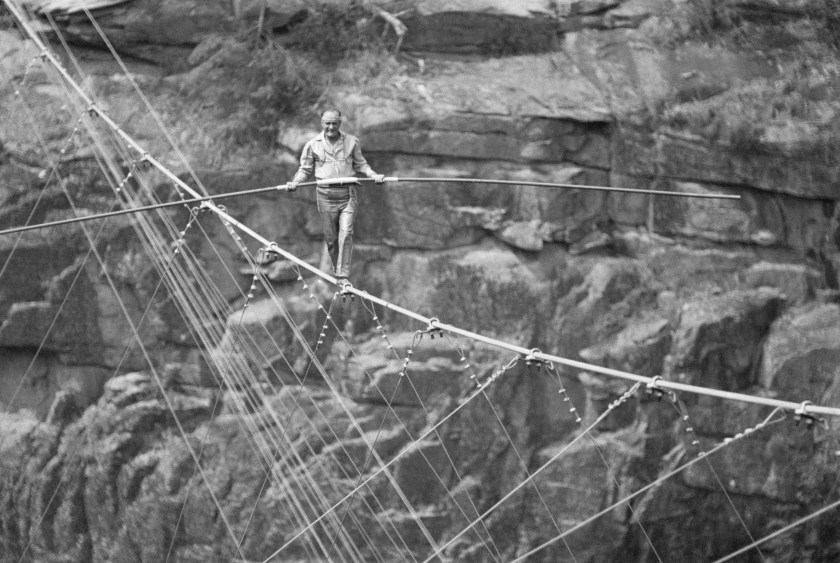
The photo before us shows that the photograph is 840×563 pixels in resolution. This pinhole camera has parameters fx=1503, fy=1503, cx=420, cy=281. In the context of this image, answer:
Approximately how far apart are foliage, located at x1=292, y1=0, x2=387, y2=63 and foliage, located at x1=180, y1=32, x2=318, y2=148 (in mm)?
426

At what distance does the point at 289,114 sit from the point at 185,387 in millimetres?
2556

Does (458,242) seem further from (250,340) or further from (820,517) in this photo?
(820,517)

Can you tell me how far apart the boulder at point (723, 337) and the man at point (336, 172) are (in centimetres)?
396

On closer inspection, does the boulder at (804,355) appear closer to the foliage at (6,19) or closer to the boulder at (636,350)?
the boulder at (636,350)

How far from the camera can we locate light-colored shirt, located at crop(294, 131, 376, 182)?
9.62 m

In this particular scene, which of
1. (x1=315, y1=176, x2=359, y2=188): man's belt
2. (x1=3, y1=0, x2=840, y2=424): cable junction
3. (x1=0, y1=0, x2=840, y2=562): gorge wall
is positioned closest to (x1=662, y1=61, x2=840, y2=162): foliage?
(x1=0, y1=0, x2=840, y2=562): gorge wall

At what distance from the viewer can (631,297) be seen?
12914 millimetres

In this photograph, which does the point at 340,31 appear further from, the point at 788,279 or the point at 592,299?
the point at 788,279

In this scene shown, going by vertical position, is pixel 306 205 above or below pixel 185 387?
above

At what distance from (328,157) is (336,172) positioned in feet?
0.36

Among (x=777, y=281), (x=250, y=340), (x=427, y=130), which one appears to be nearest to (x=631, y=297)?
(x=777, y=281)

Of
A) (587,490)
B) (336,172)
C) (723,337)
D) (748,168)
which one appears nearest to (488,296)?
(587,490)

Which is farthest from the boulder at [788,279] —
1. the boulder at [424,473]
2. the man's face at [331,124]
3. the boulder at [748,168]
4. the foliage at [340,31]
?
the man's face at [331,124]

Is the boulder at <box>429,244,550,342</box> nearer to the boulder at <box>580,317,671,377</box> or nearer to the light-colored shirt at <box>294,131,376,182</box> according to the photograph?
the boulder at <box>580,317,671,377</box>
